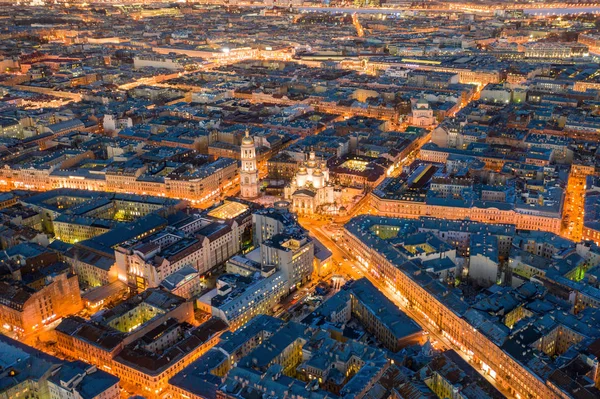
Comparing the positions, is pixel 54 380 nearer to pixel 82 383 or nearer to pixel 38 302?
pixel 82 383

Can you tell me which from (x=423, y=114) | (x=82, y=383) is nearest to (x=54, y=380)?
(x=82, y=383)

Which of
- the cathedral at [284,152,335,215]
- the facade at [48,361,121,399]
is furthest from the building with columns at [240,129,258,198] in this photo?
the facade at [48,361,121,399]

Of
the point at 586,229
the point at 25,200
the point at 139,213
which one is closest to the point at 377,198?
the point at 586,229

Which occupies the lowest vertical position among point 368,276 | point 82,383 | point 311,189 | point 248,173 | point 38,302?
point 368,276

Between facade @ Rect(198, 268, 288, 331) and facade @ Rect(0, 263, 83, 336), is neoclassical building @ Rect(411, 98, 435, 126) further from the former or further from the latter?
facade @ Rect(0, 263, 83, 336)

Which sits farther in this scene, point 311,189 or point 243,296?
→ point 311,189

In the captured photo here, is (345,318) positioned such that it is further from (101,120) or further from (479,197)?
(101,120)
